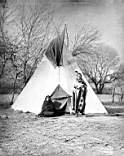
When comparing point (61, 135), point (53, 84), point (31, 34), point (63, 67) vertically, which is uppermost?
point (31, 34)

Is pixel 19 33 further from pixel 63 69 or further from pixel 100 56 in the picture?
pixel 100 56

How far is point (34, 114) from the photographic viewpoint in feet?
6.74

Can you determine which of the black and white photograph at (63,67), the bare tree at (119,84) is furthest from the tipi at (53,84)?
the bare tree at (119,84)

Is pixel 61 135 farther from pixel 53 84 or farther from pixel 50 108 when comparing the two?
pixel 53 84

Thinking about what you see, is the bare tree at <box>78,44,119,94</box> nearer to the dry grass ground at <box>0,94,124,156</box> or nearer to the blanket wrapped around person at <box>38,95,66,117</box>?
the dry grass ground at <box>0,94,124,156</box>

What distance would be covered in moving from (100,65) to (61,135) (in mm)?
618

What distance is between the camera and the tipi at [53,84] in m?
2.06

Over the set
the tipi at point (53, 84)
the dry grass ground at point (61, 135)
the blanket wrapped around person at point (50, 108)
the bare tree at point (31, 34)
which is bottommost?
the dry grass ground at point (61, 135)

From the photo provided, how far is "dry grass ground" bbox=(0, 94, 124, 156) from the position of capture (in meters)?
1.92

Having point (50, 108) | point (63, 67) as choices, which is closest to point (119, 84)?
point (63, 67)

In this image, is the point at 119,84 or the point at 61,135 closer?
the point at 61,135

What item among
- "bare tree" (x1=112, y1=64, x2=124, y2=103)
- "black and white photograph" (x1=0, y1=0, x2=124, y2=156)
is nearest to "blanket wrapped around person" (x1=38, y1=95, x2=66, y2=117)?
"black and white photograph" (x1=0, y1=0, x2=124, y2=156)

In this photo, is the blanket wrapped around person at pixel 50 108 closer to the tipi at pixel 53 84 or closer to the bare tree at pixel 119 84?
the tipi at pixel 53 84

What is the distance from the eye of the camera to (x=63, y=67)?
2.12 meters
